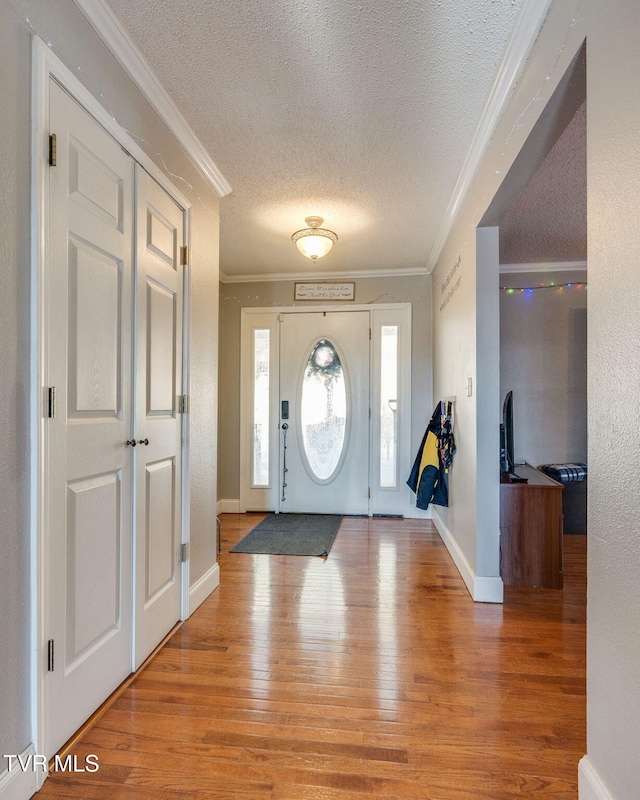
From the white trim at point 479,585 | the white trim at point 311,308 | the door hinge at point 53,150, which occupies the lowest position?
the white trim at point 479,585

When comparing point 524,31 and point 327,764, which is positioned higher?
point 524,31

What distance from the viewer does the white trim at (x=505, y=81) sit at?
1571 millimetres

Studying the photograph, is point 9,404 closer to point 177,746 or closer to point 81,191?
point 81,191

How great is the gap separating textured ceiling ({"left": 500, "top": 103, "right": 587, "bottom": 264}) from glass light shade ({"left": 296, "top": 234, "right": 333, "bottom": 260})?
130 cm

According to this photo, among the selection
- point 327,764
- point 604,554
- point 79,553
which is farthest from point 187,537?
point 604,554

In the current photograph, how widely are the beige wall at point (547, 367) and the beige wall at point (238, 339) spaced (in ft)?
2.52

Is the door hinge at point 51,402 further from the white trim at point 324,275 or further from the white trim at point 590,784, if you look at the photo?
the white trim at point 324,275

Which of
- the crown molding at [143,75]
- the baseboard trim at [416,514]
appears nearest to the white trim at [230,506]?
the baseboard trim at [416,514]

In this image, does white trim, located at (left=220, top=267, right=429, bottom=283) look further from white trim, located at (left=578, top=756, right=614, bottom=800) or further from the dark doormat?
white trim, located at (left=578, top=756, right=614, bottom=800)

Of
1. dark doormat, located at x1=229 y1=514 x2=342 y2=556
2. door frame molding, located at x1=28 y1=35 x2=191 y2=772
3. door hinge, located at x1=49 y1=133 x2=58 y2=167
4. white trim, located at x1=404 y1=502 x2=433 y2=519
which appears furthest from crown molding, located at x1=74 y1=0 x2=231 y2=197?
white trim, located at x1=404 y1=502 x2=433 y2=519

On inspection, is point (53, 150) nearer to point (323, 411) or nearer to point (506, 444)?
point (506, 444)

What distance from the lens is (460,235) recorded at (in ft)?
10.2

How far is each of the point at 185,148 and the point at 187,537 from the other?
202 centimetres

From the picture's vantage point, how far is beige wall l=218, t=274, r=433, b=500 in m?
4.61
